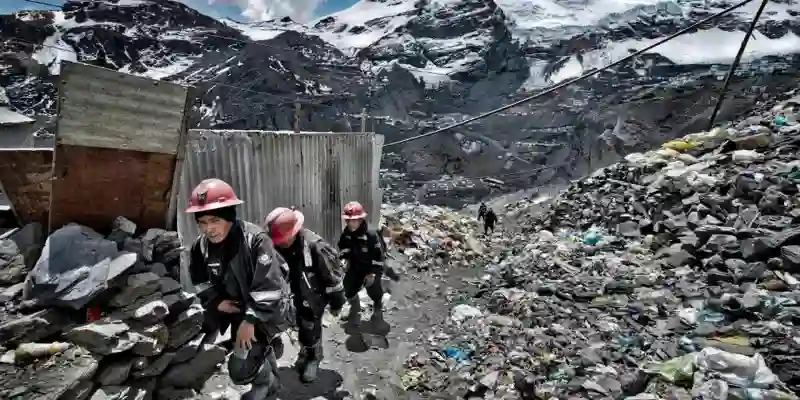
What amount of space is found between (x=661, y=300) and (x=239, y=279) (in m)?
3.52

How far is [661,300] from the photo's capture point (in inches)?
144

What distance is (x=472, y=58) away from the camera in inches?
1432

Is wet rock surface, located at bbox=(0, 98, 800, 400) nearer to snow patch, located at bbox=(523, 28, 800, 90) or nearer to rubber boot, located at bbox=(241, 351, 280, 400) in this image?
rubber boot, located at bbox=(241, 351, 280, 400)

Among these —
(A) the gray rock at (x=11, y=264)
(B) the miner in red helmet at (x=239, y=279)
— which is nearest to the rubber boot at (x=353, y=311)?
(B) the miner in red helmet at (x=239, y=279)

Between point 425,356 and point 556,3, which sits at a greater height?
point 556,3

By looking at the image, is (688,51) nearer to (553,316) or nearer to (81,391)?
(553,316)

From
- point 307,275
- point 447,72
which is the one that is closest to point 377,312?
point 307,275

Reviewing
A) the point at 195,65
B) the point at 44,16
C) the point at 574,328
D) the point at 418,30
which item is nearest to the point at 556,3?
the point at 418,30

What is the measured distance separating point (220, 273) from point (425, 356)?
2221 mm

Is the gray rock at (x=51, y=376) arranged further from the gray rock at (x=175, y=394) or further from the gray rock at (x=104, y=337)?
the gray rock at (x=175, y=394)

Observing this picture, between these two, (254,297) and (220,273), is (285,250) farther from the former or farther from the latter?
(254,297)

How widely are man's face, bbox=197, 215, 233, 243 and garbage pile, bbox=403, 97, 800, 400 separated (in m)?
2.02

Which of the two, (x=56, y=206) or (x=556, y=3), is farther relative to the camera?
(x=556, y=3)

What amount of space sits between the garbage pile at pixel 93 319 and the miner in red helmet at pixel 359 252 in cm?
197
